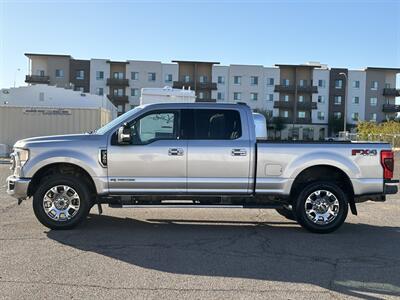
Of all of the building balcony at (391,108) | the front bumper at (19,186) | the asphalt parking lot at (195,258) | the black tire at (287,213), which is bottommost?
the asphalt parking lot at (195,258)

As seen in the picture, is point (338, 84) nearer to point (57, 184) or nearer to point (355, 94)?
point (355, 94)

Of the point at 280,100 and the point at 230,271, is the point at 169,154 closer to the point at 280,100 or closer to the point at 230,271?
the point at 230,271

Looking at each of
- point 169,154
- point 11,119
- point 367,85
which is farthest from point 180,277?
point 367,85

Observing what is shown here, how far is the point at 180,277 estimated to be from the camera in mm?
5828

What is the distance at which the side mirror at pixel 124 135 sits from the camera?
323 inches

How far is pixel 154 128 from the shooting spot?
338 inches

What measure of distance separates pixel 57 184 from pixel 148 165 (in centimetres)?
148

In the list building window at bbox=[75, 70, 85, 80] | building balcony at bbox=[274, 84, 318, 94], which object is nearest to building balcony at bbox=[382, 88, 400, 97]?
building balcony at bbox=[274, 84, 318, 94]

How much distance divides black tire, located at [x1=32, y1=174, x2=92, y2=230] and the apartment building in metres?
77.5

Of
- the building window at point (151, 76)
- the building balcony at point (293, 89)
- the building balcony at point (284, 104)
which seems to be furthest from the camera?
the building balcony at point (284, 104)

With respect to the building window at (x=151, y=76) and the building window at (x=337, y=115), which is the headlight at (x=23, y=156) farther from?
the building window at (x=337, y=115)

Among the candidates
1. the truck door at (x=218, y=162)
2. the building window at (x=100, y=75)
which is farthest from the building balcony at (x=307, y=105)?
the truck door at (x=218, y=162)

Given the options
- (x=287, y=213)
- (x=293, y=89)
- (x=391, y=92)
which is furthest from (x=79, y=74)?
(x=287, y=213)

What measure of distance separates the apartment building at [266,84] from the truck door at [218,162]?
255ft
